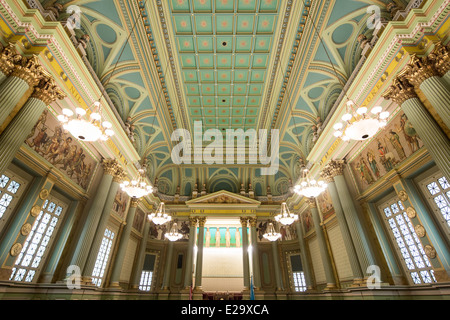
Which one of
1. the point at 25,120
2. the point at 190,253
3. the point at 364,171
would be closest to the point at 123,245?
the point at 190,253

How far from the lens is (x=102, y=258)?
1109 centimetres

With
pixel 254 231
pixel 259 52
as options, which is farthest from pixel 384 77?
pixel 254 231

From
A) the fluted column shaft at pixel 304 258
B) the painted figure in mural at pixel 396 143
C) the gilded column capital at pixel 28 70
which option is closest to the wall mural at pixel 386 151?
the painted figure in mural at pixel 396 143

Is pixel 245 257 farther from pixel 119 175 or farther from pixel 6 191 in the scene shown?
pixel 6 191

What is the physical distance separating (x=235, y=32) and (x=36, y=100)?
8153mm

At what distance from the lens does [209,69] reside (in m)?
11.8

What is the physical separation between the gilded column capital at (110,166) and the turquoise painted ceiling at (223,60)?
2.69 m

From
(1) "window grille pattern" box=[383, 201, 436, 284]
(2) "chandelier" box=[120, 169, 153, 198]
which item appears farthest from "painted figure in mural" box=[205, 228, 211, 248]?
(1) "window grille pattern" box=[383, 201, 436, 284]

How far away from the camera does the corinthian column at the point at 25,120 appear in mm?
5551

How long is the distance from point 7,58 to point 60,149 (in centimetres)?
335

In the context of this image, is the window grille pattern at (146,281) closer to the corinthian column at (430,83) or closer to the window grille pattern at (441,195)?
the window grille pattern at (441,195)

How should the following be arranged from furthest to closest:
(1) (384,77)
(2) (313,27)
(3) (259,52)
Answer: (3) (259,52) → (2) (313,27) → (1) (384,77)

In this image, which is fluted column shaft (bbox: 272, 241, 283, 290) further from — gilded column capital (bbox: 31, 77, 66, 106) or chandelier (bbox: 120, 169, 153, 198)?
gilded column capital (bbox: 31, 77, 66, 106)
